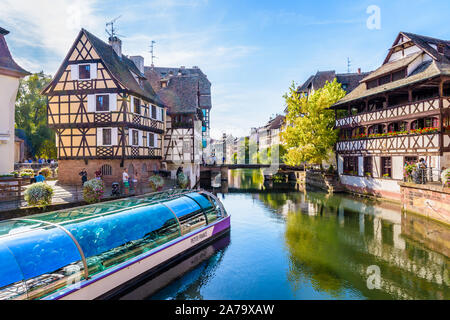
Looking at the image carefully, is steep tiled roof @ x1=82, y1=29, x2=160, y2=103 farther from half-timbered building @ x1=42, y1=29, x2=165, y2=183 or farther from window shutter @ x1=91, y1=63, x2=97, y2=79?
window shutter @ x1=91, y1=63, x2=97, y2=79

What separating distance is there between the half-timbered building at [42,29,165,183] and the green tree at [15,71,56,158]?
796 inches

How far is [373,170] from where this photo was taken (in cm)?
2619

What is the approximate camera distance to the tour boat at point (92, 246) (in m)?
6.31

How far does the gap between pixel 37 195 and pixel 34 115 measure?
1384 inches

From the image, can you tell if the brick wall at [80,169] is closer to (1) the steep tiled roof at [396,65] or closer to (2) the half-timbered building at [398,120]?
(2) the half-timbered building at [398,120]

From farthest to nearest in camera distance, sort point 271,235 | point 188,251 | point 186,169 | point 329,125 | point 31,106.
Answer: point 31,106, point 329,125, point 186,169, point 271,235, point 188,251

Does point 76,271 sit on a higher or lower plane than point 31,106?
lower

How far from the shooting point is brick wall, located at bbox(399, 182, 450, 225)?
16047 millimetres

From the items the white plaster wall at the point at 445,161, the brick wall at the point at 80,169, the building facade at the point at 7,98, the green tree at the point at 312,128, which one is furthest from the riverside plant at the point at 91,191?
the green tree at the point at 312,128
